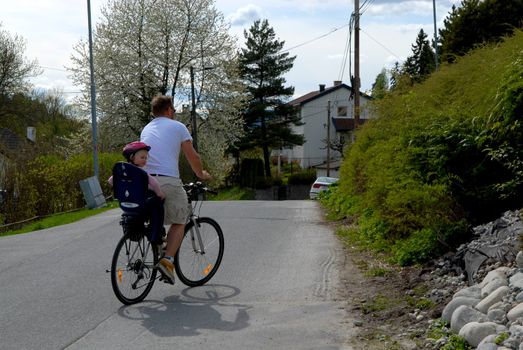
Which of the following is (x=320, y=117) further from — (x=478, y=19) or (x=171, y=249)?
(x=171, y=249)

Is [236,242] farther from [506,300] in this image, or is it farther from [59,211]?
[59,211]

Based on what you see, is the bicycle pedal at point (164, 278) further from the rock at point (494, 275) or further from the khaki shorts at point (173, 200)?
the rock at point (494, 275)

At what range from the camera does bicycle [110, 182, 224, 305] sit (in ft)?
22.2

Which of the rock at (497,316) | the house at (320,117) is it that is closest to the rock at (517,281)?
the rock at (497,316)

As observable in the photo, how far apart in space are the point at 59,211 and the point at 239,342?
19.8 m

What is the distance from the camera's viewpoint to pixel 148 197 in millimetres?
6816

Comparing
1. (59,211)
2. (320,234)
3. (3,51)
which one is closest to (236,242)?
(320,234)

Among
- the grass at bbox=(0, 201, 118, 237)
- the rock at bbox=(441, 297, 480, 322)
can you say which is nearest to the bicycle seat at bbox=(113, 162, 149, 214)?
the rock at bbox=(441, 297, 480, 322)

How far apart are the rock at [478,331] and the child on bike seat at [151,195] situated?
317 centimetres

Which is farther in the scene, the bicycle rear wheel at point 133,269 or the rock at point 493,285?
the bicycle rear wheel at point 133,269

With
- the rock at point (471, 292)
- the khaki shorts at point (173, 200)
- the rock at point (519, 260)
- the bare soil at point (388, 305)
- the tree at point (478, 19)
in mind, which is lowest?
the bare soil at point (388, 305)

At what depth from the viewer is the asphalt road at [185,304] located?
5.68 meters

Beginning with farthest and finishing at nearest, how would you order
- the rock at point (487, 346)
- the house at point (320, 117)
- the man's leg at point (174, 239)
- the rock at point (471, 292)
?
the house at point (320, 117)
the man's leg at point (174, 239)
the rock at point (471, 292)
the rock at point (487, 346)

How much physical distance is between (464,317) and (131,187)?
324 centimetres
